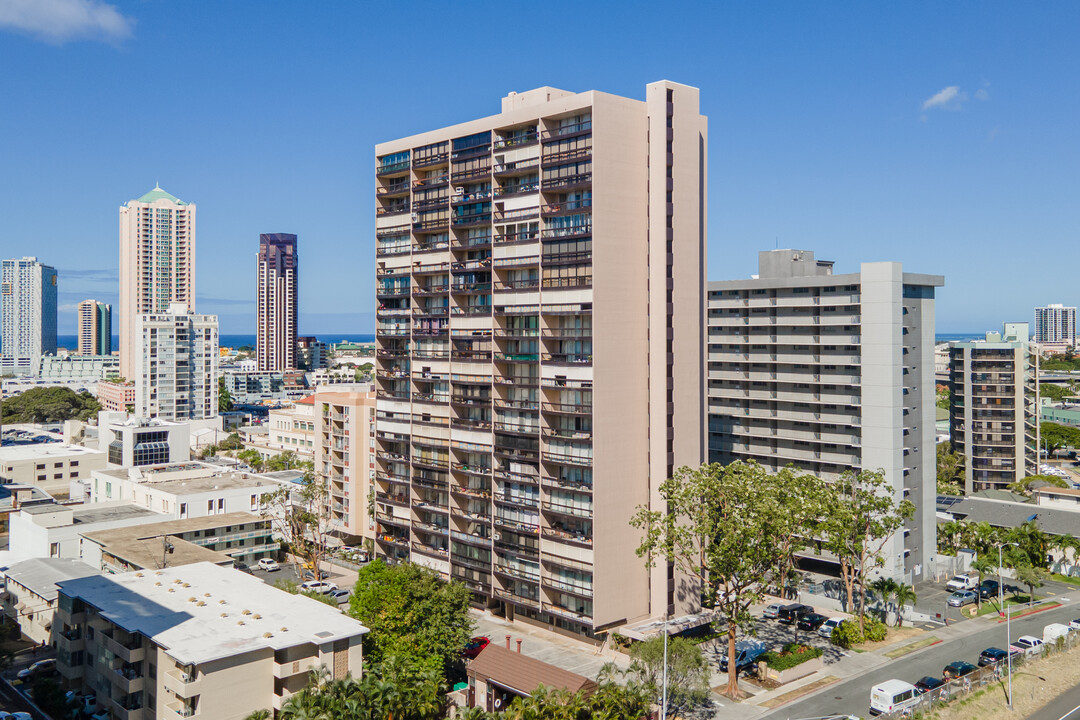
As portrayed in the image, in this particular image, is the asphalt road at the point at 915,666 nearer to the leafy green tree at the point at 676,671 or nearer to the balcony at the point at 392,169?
the leafy green tree at the point at 676,671

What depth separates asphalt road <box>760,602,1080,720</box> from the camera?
54.2m

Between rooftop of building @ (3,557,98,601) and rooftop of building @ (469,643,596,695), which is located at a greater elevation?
rooftop of building @ (3,557,98,601)

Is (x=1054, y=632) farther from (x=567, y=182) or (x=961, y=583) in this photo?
(x=567, y=182)

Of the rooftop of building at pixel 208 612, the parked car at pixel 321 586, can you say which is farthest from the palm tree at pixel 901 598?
the parked car at pixel 321 586

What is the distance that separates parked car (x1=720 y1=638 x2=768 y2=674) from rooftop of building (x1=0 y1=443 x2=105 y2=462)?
12563 cm

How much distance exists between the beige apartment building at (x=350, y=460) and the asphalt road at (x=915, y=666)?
2129 inches

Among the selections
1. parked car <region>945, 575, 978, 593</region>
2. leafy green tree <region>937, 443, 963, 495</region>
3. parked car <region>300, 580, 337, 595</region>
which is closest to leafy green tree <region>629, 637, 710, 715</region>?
parked car <region>300, 580, 337, 595</region>

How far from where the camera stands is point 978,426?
425 feet

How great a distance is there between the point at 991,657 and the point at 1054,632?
29.2 ft

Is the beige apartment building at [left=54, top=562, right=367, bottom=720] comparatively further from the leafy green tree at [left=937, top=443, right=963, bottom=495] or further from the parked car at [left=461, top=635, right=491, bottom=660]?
the leafy green tree at [left=937, top=443, right=963, bottom=495]

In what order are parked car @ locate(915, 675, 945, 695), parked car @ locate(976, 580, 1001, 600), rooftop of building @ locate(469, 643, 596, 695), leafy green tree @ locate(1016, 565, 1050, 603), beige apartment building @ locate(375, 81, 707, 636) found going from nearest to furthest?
rooftop of building @ locate(469, 643, 596, 695) → parked car @ locate(915, 675, 945, 695) → beige apartment building @ locate(375, 81, 707, 636) → leafy green tree @ locate(1016, 565, 1050, 603) → parked car @ locate(976, 580, 1001, 600)

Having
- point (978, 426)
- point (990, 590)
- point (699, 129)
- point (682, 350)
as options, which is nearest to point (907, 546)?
point (990, 590)

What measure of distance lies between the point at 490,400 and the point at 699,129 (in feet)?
97.8

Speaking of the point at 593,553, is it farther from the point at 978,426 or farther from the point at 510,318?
the point at 978,426
